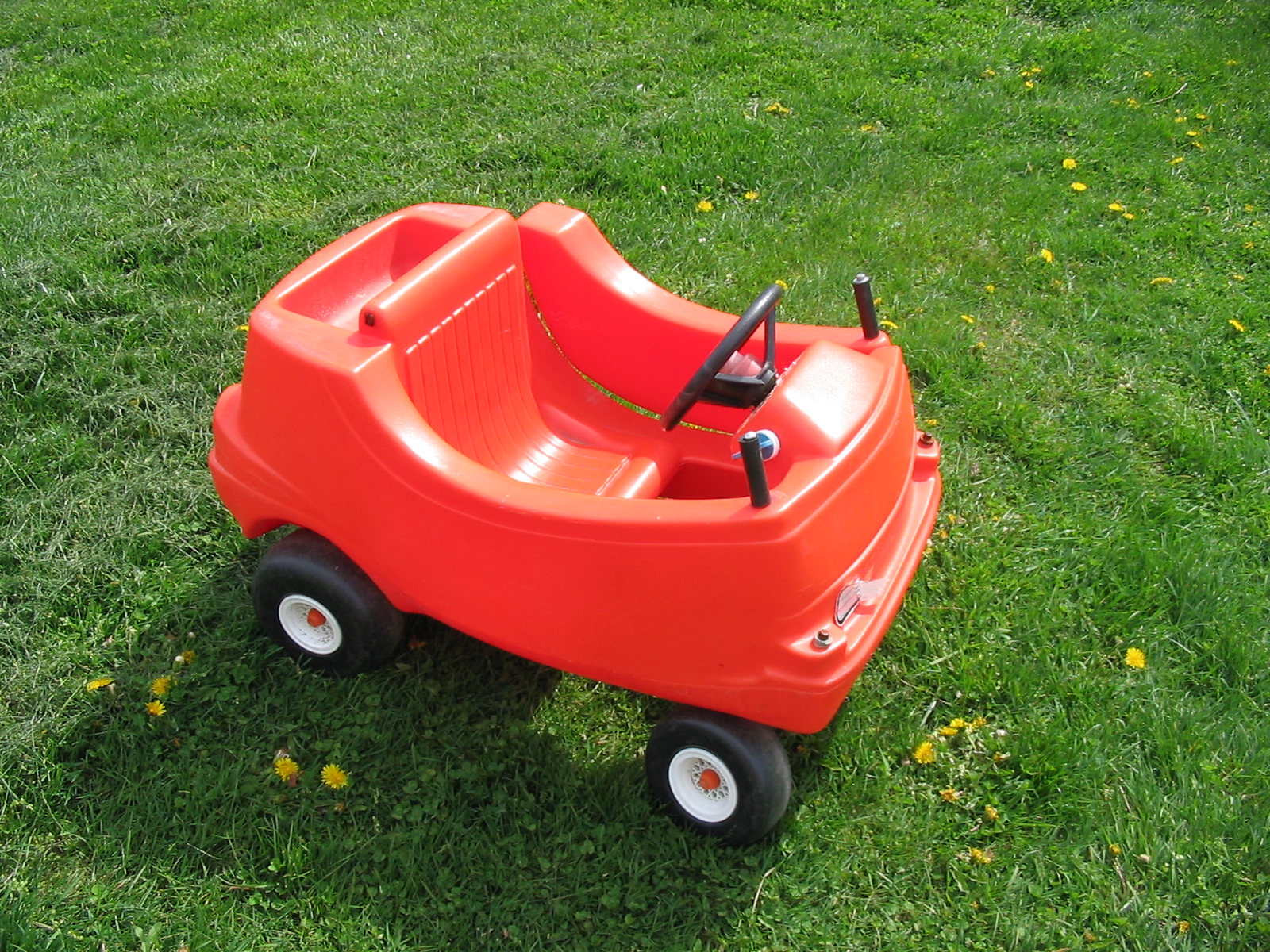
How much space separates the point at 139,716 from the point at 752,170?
2947mm

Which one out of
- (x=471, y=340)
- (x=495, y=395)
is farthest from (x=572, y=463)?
(x=471, y=340)

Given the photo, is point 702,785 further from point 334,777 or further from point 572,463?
point 572,463

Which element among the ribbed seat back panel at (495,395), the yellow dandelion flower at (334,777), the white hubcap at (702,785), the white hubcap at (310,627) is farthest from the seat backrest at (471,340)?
the white hubcap at (702,785)

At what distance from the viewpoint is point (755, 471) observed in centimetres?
184

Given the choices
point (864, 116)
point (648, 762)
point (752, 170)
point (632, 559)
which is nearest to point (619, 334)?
point (632, 559)

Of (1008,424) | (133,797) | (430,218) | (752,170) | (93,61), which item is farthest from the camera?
(93,61)

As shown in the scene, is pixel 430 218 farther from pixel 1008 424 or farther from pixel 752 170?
pixel 752 170

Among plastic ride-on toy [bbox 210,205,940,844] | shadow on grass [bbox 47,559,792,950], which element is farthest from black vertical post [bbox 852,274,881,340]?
shadow on grass [bbox 47,559,792,950]

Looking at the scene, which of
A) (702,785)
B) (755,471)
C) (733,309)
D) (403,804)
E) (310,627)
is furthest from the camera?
(733,309)

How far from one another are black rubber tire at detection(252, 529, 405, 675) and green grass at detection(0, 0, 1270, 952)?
0.27 ft

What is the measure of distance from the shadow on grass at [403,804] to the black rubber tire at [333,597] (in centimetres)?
7

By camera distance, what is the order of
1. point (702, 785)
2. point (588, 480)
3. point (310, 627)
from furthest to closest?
point (588, 480) → point (310, 627) → point (702, 785)

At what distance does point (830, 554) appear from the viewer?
1970 millimetres

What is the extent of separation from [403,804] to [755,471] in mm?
1054
